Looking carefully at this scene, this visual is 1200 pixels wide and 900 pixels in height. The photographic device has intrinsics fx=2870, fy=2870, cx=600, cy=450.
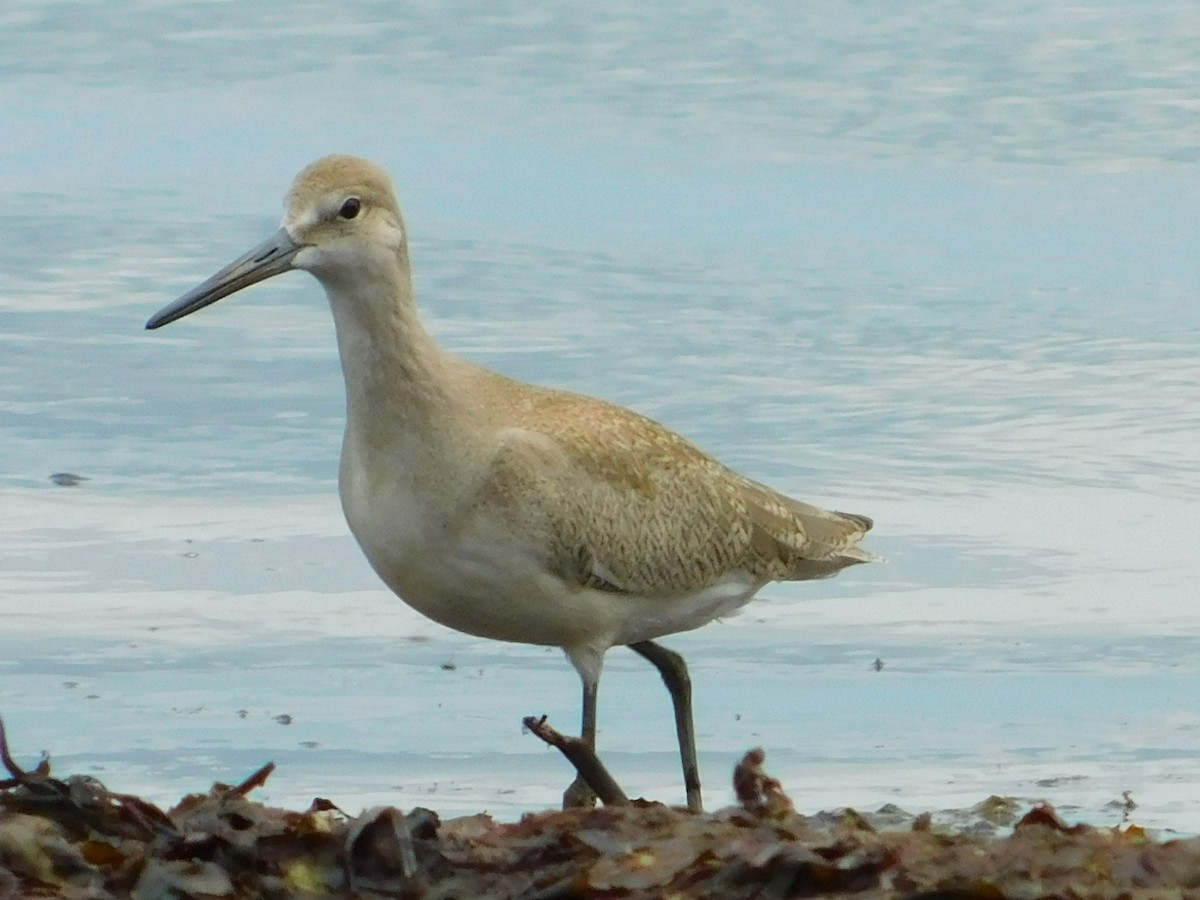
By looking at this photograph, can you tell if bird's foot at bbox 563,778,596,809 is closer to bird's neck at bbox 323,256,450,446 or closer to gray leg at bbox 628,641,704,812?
gray leg at bbox 628,641,704,812

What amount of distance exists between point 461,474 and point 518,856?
153cm

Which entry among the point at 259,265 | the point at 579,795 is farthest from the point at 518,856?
the point at 259,265

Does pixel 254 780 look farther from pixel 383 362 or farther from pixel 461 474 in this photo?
pixel 383 362

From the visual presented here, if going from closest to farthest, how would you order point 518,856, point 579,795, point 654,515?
point 518,856 < point 579,795 < point 654,515

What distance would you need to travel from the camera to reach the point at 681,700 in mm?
6773

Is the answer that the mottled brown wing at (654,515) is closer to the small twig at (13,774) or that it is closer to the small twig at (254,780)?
the small twig at (254,780)

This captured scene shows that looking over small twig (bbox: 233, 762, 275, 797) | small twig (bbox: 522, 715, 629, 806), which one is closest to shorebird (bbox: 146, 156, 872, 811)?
small twig (bbox: 522, 715, 629, 806)

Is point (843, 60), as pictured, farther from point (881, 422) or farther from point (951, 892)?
point (951, 892)

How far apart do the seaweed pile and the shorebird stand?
1.10 meters

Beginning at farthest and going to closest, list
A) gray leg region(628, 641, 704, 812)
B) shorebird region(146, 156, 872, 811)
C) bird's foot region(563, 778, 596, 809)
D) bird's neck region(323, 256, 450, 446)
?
gray leg region(628, 641, 704, 812) → bird's neck region(323, 256, 450, 446) → shorebird region(146, 156, 872, 811) → bird's foot region(563, 778, 596, 809)

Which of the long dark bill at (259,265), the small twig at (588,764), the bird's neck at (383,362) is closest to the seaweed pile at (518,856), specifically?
the small twig at (588,764)

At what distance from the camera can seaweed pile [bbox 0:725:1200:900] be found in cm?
450

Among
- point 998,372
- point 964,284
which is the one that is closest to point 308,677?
point 998,372

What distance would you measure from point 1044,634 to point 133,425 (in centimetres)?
298
